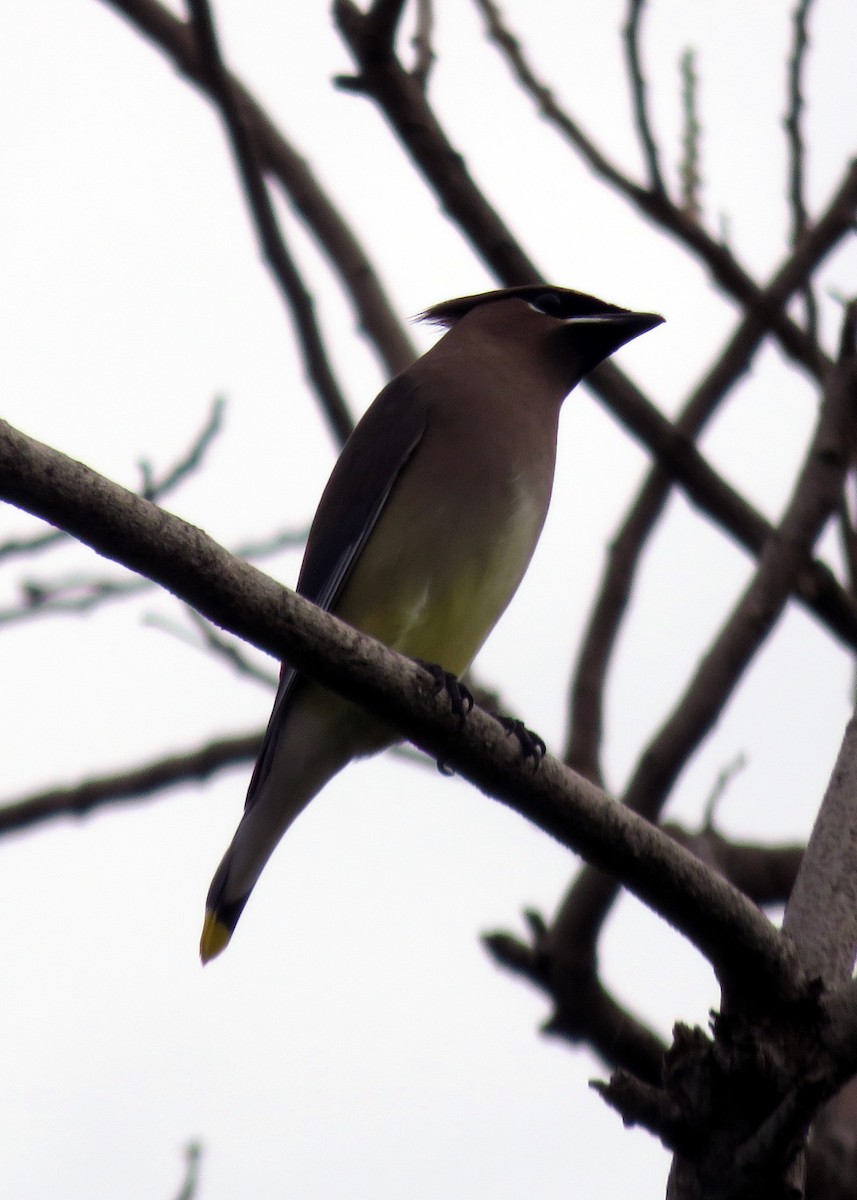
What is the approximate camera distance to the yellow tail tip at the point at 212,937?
4.72 metres

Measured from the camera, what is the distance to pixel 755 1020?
2.84m

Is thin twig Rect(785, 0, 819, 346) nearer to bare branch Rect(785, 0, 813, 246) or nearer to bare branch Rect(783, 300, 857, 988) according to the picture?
bare branch Rect(785, 0, 813, 246)

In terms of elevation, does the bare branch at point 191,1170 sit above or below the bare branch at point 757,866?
below

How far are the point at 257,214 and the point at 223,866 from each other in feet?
5.74

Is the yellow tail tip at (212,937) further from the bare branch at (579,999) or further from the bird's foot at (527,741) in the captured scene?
the bird's foot at (527,741)

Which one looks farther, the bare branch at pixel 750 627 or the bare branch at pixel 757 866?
the bare branch at pixel 757 866

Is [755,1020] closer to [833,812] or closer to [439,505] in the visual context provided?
[833,812]

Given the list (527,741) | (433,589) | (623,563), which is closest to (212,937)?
(433,589)

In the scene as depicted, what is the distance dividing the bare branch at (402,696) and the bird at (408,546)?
1.42 m

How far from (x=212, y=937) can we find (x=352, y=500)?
1259 millimetres

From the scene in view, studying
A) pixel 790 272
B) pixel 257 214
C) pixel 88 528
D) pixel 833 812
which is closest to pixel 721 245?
pixel 790 272

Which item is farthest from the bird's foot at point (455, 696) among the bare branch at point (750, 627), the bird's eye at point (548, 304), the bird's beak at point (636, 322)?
the bird's eye at point (548, 304)

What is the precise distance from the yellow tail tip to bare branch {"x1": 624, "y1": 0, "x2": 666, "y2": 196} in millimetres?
2280

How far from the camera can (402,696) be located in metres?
2.92
